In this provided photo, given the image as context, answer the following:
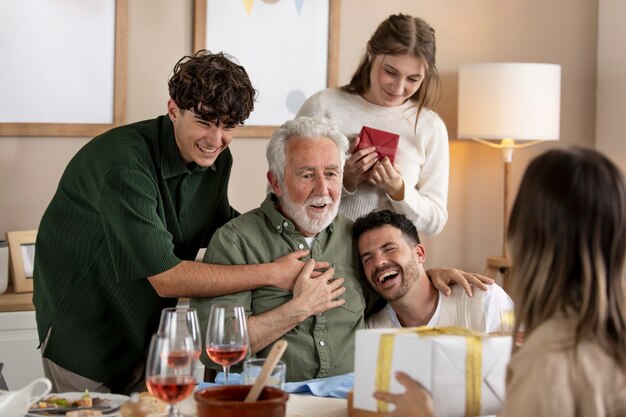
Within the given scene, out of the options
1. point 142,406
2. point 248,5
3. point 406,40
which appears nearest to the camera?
point 142,406

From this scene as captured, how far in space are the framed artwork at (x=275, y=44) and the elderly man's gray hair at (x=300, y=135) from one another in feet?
5.17

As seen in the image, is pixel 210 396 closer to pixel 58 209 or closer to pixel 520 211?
pixel 520 211

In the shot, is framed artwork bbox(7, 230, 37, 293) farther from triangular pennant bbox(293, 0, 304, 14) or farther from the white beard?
triangular pennant bbox(293, 0, 304, 14)

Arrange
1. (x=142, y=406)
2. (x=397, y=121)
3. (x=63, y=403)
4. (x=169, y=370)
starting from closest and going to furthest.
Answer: (x=169, y=370) < (x=142, y=406) < (x=63, y=403) < (x=397, y=121)

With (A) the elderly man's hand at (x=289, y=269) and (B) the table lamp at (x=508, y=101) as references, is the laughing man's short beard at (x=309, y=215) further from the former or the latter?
(B) the table lamp at (x=508, y=101)

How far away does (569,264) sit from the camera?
1.38m

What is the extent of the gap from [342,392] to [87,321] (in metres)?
0.88

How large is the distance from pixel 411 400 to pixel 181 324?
489 mm

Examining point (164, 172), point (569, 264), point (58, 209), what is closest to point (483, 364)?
point (569, 264)

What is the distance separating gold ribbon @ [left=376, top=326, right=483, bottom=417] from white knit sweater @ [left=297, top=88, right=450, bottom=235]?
1.36 metres

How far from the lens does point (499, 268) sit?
488cm

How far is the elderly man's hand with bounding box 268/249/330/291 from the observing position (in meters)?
2.52

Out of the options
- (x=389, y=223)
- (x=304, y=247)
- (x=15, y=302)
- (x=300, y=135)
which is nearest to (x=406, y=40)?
(x=300, y=135)

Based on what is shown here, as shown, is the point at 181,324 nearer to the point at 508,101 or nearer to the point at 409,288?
the point at 409,288
